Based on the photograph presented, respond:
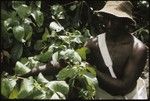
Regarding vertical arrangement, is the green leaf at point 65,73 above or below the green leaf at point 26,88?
below

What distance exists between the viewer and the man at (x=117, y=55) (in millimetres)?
2658

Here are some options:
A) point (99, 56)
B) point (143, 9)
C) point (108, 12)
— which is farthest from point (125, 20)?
point (143, 9)

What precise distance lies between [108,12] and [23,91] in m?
0.76

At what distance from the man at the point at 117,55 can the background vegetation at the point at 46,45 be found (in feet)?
0.36

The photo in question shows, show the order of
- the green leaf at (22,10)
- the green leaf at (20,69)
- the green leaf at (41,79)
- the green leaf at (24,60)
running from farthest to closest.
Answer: the green leaf at (22,10), the green leaf at (24,60), the green leaf at (20,69), the green leaf at (41,79)

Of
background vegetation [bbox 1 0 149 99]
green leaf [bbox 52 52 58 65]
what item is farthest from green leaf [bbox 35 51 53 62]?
→ green leaf [bbox 52 52 58 65]

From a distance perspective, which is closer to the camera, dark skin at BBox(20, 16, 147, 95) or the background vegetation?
the background vegetation

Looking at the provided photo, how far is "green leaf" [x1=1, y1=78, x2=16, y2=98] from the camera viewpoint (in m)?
2.35

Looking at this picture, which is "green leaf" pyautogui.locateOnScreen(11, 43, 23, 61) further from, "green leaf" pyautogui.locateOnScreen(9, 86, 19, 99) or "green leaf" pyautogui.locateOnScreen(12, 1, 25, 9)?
"green leaf" pyautogui.locateOnScreen(9, 86, 19, 99)

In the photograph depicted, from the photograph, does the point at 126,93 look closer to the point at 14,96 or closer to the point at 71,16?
the point at 14,96

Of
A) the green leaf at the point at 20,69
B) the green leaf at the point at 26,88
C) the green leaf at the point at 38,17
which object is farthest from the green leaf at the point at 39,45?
the green leaf at the point at 26,88

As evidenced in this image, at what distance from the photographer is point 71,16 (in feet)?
11.7

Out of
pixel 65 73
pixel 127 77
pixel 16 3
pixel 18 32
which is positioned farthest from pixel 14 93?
pixel 16 3

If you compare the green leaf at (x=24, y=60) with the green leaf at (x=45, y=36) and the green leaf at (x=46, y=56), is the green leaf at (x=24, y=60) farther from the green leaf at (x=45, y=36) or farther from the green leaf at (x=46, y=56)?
the green leaf at (x=45, y=36)
